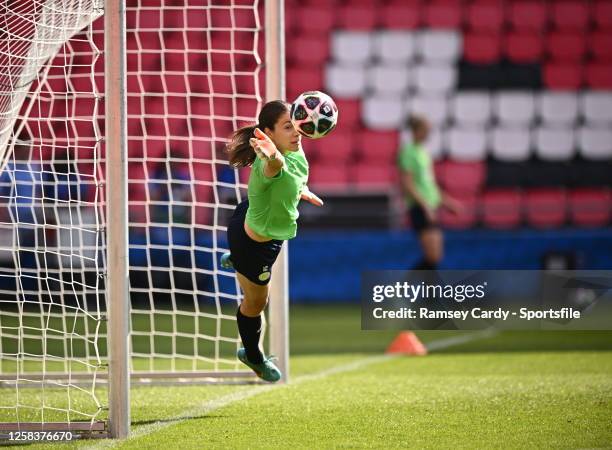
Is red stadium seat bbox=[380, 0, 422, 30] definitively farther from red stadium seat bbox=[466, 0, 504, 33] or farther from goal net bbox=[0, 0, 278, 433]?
goal net bbox=[0, 0, 278, 433]

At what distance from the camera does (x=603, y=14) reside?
17.9 metres

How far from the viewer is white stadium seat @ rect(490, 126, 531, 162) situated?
57.2ft

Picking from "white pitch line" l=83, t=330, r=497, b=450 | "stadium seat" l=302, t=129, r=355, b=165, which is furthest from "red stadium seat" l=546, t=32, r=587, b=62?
"white pitch line" l=83, t=330, r=497, b=450

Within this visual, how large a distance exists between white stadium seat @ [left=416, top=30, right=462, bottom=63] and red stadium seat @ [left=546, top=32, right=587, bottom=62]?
146 centimetres

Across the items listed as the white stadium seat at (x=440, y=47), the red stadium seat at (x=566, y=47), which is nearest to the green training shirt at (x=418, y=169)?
the white stadium seat at (x=440, y=47)

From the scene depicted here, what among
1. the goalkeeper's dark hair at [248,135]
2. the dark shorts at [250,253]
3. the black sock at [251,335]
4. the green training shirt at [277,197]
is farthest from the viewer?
the black sock at [251,335]

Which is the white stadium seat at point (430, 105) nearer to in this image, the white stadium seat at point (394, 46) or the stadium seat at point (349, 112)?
the white stadium seat at point (394, 46)

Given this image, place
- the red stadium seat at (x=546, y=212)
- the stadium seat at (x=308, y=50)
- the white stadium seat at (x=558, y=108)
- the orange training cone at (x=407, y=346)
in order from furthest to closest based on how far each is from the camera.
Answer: the stadium seat at (x=308, y=50) → the white stadium seat at (x=558, y=108) → the red stadium seat at (x=546, y=212) → the orange training cone at (x=407, y=346)

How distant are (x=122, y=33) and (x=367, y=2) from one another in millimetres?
13121

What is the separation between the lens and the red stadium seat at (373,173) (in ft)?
56.7

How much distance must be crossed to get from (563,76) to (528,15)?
114 centimetres

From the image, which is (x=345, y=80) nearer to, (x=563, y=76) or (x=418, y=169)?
(x=563, y=76)

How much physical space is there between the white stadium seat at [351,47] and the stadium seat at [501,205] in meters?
2.97

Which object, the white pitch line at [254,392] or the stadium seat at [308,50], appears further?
the stadium seat at [308,50]
